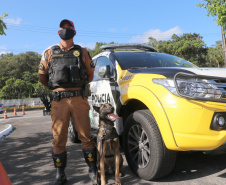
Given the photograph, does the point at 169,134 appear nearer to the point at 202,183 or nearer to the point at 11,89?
the point at 202,183

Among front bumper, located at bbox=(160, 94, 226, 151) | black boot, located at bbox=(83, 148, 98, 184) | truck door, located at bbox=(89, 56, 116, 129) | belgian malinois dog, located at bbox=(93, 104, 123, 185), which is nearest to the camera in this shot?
front bumper, located at bbox=(160, 94, 226, 151)

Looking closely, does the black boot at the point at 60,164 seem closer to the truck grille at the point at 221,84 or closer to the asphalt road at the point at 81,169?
the asphalt road at the point at 81,169

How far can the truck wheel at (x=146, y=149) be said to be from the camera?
96.3 inches

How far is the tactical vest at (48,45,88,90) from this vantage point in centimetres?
268

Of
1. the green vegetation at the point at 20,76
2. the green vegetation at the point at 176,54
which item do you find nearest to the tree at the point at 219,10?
the green vegetation at the point at 176,54

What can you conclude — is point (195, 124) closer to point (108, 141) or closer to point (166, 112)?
point (166, 112)

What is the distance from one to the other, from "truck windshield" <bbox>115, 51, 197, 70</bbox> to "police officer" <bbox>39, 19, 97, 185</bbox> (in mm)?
791

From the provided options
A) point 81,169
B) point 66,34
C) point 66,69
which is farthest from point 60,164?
point 66,34

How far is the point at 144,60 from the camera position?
3604 millimetres

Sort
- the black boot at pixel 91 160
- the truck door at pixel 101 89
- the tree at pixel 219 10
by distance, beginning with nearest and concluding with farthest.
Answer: the black boot at pixel 91 160
the truck door at pixel 101 89
the tree at pixel 219 10

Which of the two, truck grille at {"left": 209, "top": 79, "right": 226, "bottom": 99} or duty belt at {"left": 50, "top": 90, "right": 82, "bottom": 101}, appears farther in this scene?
duty belt at {"left": 50, "top": 90, "right": 82, "bottom": 101}

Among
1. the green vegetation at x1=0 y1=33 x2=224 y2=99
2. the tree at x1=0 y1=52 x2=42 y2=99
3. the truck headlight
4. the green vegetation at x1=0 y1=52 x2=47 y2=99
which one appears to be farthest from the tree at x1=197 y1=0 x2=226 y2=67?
the tree at x1=0 y1=52 x2=42 y2=99

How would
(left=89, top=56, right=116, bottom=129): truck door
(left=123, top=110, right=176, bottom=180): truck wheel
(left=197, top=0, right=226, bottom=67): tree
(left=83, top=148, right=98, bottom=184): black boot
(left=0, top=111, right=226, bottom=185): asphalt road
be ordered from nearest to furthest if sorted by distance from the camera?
(left=123, top=110, right=176, bottom=180): truck wheel, (left=0, top=111, right=226, bottom=185): asphalt road, (left=83, top=148, right=98, bottom=184): black boot, (left=89, top=56, right=116, bottom=129): truck door, (left=197, top=0, right=226, bottom=67): tree

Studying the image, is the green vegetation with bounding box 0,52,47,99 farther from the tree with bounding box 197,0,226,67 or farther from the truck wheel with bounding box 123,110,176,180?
the truck wheel with bounding box 123,110,176,180
